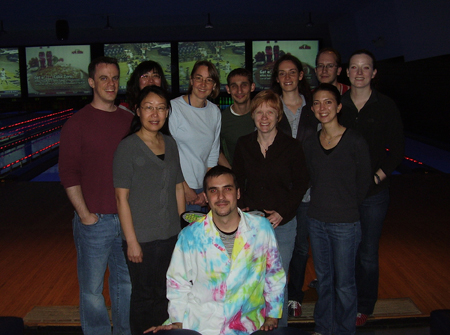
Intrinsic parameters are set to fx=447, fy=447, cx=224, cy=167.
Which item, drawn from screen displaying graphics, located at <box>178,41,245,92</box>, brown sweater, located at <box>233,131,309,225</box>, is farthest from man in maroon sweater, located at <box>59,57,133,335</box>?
screen displaying graphics, located at <box>178,41,245,92</box>

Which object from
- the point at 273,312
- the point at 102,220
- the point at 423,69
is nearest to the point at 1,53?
the point at 423,69

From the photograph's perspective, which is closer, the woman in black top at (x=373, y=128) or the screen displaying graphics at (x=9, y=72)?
the woman in black top at (x=373, y=128)

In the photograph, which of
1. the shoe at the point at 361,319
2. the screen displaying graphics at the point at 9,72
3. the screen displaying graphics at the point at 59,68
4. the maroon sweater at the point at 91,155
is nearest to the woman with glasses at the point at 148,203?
the maroon sweater at the point at 91,155

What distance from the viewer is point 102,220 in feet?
5.76

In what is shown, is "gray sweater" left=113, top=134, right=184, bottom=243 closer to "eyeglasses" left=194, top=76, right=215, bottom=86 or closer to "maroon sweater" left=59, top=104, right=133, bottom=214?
"maroon sweater" left=59, top=104, right=133, bottom=214

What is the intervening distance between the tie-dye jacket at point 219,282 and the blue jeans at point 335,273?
38 centimetres

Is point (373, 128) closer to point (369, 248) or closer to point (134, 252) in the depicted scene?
point (369, 248)

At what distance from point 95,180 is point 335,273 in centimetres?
104

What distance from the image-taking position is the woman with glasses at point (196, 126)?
2.13 m

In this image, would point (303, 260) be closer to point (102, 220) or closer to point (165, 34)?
point (102, 220)

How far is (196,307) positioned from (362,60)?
1260 millimetres

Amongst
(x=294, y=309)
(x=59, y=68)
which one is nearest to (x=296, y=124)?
(x=294, y=309)

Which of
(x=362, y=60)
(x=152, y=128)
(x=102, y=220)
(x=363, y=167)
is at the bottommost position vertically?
(x=102, y=220)

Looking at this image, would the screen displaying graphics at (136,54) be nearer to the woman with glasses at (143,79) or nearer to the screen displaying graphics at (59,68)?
the screen displaying graphics at (59,68)
